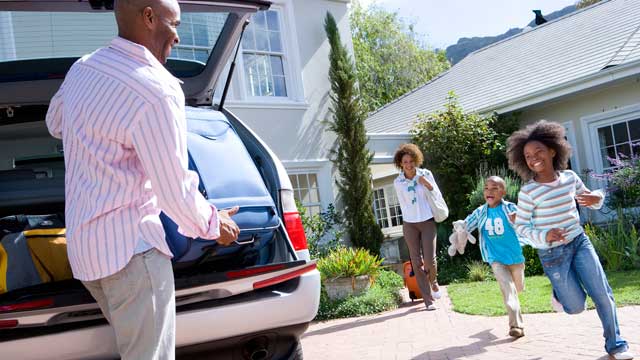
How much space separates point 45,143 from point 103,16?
140 cm

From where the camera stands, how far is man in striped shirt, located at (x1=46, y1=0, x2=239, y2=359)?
6.91 feet

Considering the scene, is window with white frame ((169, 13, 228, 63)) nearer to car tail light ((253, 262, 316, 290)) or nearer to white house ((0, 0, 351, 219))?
car tail light ((253, 262, 316, 290))

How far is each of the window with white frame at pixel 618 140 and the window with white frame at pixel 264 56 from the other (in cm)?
593

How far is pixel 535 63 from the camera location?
14250 millimetres

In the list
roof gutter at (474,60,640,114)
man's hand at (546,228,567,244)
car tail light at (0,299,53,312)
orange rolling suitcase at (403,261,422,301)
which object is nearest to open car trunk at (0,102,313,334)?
car tail light at (0,299,53,312)

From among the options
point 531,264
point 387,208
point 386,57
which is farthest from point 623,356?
point 386,57

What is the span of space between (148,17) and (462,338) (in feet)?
14.2

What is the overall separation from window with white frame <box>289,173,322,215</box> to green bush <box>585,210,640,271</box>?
4.72 m

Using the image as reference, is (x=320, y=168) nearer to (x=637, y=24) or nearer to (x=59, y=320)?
(x=637, y=24)

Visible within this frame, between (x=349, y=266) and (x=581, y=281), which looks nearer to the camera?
(x=581, y=281)

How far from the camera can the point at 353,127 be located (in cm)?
1184

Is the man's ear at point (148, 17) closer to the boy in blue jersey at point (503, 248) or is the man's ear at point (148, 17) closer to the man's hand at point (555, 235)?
the man's hand at point (555, 235)

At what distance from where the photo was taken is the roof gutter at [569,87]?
35.6ft

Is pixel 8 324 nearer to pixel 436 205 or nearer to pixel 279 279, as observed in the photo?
pixel 279 279
